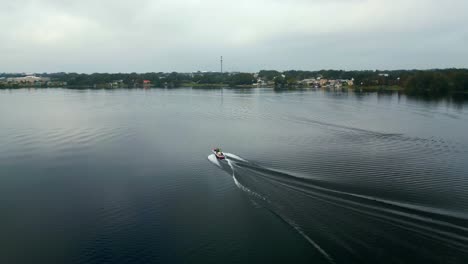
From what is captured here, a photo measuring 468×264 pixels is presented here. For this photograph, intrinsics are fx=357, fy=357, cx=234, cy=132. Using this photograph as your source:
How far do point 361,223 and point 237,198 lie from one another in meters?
3.28

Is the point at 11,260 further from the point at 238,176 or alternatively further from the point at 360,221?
the point at 360,221

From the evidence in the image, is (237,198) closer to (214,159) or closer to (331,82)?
(214,159)

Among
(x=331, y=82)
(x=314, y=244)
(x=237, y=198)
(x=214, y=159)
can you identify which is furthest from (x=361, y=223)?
(x=331, y=82)

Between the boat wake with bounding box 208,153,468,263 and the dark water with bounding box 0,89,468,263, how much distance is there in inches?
1.3

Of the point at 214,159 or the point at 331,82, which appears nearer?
the point at 214,159

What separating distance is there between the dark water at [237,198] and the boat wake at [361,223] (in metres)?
0.03

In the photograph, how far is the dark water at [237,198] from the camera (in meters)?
6.98

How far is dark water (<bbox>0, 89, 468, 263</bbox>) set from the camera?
698cm

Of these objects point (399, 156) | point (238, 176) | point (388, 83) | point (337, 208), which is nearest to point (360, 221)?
point (337, 208)

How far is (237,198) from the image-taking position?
959 centimetres

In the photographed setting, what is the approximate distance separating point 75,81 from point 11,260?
89466 mm

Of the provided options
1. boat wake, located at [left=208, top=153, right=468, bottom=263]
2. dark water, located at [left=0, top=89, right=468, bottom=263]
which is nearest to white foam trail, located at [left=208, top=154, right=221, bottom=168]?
dark water, located at [left=0, top=89, right=468, bottom=263]

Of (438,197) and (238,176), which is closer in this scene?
(438,197)

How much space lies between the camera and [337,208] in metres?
8.42
